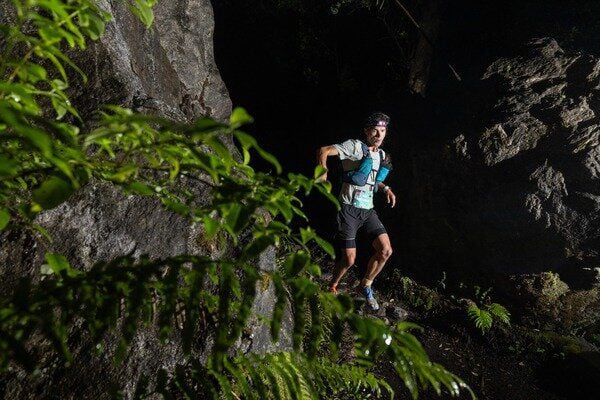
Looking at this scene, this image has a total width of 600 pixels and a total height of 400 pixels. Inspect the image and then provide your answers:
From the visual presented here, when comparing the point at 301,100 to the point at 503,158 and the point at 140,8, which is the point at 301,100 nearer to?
the point at 503,158

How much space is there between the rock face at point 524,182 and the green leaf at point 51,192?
277 inches

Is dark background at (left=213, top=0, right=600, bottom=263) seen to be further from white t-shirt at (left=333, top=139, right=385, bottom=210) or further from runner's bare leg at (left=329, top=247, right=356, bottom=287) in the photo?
white t-shirt at (left=333, top=139, right=385, bottom=210)

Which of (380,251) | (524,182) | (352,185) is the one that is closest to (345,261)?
(380,251)

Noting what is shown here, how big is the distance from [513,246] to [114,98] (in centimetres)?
646

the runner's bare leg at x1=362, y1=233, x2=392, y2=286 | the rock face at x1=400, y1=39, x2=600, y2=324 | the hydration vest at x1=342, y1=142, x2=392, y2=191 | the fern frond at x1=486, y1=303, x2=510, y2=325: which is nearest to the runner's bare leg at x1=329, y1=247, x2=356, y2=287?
the runner's bare leg at x1=362, y1=233, x2=392, y2=286

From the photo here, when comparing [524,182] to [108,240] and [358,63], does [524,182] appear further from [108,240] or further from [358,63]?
[108,240]

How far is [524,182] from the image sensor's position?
647 cm

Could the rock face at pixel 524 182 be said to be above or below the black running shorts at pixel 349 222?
above

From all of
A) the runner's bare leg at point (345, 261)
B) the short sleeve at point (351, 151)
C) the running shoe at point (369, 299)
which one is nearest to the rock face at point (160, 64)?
the short sleeve at point (351, 151)

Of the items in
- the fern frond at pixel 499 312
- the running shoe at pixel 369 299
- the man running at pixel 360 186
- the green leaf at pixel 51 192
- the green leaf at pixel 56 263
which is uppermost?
the green leaf at pixel 51 192

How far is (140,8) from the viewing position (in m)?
1.26

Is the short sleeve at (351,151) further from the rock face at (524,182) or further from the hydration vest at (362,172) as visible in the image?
the rock face at (524,182)

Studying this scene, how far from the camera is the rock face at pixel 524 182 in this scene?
20.1ft

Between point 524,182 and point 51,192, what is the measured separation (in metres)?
7.16
